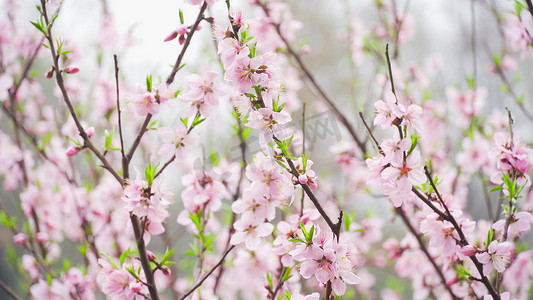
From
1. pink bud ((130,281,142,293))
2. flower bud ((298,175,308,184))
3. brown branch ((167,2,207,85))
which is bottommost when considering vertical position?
pink bud ((130,281,142,293))

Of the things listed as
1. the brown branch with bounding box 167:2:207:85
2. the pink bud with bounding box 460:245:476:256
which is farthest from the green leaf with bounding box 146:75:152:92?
the pink bud with bounding box 460:245:476:256

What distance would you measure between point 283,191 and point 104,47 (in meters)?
2.62

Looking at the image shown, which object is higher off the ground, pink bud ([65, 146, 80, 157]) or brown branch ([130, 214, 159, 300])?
pink bud ([65, 146, 80, 157])

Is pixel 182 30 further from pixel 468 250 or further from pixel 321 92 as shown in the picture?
pixel 468 250

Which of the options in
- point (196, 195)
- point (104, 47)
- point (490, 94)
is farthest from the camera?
point (490, 94)

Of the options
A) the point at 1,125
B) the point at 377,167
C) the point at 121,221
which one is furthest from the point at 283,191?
the point at 1,125

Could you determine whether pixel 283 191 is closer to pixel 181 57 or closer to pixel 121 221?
pixel 181 57

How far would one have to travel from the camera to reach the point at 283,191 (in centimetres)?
128

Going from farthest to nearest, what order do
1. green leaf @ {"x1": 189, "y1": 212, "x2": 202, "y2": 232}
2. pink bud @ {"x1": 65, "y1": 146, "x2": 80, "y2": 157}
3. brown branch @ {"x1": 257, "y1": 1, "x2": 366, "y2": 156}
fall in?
brown branch @ {"x1": 257, "y1": 1, "x2": 366, "y2": 156}, green leaf @ {"x1": 189, "y1": 212, "x2": 202, "y2": 232}, pink bud @ {"x1": 65, "y1": 146, "x2": 80, "y2": 157}

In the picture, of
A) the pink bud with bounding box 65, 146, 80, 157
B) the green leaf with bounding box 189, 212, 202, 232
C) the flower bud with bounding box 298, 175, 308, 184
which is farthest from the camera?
the green leaf with bounding box 189, 212, 202, 232

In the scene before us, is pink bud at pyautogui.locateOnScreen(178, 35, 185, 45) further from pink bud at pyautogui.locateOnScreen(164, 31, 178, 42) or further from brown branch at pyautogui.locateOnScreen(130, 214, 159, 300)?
brown branch at pyautogui.locateOnScreen(130, 214, 159, 300)

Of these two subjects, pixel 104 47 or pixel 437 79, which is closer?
pixel 104 47

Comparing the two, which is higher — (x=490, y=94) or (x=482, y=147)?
(x=482, y=147)

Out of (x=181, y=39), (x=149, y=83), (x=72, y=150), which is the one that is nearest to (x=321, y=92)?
(x=181, y=39)
